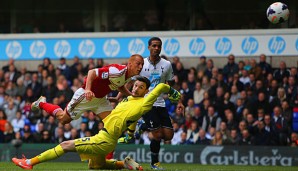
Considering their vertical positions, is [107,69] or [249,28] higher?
[249,28]

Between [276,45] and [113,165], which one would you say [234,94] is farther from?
[113,165]

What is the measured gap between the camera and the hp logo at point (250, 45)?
26.1m

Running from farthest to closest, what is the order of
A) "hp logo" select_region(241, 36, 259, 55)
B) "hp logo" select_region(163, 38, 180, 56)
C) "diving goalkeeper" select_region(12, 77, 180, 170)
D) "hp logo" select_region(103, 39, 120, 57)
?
1. "hp logo" select_region(103, 39, 120, 57)
2. "hp logo" select_region(163, 38, 180, 56)
3. "hp logo" select_region(241, 36, 259, 55)
4. "diving goalkeeper" select_region(12, 77, 180, 170)

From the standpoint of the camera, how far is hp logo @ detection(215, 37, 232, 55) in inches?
1035

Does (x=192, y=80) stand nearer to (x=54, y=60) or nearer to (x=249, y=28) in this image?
(x=249, y=28)

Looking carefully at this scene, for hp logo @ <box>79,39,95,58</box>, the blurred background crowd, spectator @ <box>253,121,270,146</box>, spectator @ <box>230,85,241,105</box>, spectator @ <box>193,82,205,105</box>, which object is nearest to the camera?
spectator @ <box>253,121,270,146</box>

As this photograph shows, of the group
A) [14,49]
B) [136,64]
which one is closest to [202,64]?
[14,49]

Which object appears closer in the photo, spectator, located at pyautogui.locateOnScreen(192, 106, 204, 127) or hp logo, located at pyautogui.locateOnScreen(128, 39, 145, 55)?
spectator, located at pyautogui.locateOnScreen(192, 106, 204, 127)

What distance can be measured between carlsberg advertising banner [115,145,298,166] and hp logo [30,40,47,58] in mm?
6866

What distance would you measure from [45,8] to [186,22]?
5.01 m

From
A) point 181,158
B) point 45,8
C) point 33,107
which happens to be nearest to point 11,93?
point 45,8

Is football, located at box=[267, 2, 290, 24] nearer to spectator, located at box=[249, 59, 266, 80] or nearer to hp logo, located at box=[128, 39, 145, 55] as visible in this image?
spectator, located at box=[249, 59, 266, 80]

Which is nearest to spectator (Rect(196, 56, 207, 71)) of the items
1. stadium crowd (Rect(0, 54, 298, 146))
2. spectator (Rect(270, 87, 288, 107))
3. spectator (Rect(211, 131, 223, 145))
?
stadium crowd (Rect(0, 54, 298, 146))

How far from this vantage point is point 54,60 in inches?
1096
